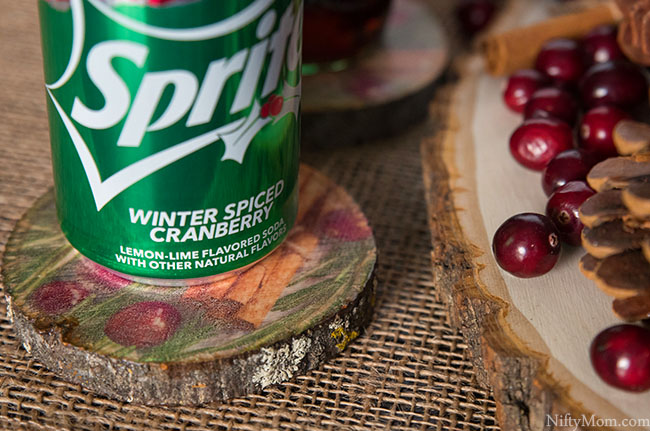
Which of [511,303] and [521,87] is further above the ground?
[521,87]

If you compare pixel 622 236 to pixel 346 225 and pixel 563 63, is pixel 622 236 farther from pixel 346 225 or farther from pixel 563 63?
pixel 563 63

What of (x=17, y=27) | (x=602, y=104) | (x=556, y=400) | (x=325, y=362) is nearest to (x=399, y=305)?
(x=325, y=362)

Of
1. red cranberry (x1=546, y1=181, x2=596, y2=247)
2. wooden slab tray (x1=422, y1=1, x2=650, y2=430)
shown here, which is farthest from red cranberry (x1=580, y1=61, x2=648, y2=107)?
red cranberry (x1=546, y1=181, x2=596, y2=247)

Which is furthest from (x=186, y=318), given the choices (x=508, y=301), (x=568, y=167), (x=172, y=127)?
(x=568, y=167)

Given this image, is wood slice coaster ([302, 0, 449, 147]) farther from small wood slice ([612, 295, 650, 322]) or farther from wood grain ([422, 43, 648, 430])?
small wood slice ([612, 295, 650, 322])

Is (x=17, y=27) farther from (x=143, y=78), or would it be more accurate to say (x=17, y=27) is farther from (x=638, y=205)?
(x=638, y=205)

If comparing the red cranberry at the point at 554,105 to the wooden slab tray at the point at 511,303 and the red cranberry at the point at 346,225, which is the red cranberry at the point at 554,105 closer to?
the wooden slab tray at the point at 511,303
